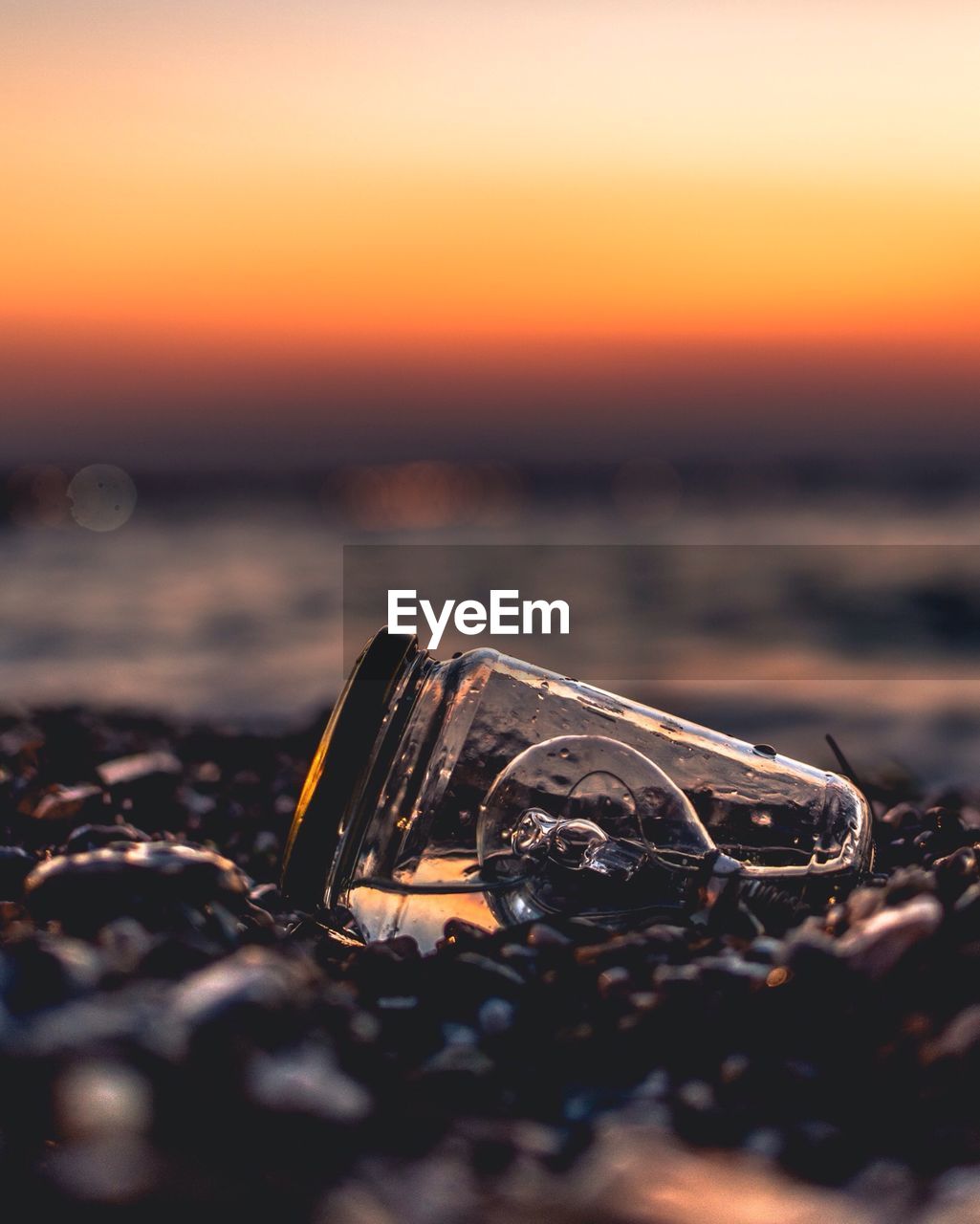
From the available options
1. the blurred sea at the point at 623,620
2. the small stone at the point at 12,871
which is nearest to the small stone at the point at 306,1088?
the small stone at the point at 12,871

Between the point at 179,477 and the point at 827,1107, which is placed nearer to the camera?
the point at 827,1107

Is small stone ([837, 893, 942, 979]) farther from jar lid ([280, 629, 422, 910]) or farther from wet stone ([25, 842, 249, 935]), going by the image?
wet stone ([25, 842, 249, 935])

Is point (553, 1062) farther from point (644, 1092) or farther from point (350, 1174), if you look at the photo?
point (350, 1174)

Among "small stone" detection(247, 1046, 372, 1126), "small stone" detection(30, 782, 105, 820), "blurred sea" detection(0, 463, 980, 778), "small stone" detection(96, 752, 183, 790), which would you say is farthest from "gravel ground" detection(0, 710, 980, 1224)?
"blurred sea" detection(0, 463, 980, 778)

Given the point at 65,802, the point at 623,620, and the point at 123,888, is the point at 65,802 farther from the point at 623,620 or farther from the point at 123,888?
the point at 623,620

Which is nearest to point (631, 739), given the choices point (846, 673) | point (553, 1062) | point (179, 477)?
point (553, 1062)

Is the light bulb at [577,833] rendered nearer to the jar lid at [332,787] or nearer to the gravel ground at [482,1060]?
the gravel ground at [482,1060]
